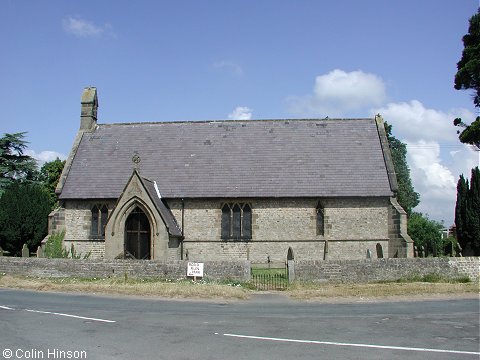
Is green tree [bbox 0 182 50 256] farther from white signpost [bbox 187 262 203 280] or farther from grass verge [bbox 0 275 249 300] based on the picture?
white signpost [bbox 187 262 203 280]

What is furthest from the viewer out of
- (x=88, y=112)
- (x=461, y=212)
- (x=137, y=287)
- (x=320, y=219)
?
(x=88, y=112)

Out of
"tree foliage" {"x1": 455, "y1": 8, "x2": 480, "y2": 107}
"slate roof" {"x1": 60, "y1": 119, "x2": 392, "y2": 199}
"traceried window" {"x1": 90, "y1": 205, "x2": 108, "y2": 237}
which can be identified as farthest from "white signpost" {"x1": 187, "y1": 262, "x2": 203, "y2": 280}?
"tree foliage" {"x1": 455, "y1": 8, "x2": 480, "y2": 107}

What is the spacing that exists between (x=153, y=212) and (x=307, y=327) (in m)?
16.2

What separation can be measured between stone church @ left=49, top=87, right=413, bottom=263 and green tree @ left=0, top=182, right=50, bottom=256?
9.41ft

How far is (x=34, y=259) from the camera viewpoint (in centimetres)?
2469

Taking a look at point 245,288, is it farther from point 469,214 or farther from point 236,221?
point 469,214

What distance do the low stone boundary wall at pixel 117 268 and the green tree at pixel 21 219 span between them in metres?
6.35

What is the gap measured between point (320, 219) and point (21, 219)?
18905 mm

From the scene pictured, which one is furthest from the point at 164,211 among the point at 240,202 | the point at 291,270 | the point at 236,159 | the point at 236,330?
the point at 236,330

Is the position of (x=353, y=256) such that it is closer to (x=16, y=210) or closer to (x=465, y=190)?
(x=465, y=190)

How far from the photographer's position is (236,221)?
2964 cm

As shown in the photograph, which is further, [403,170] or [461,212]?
[403,170]

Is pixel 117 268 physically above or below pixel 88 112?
below

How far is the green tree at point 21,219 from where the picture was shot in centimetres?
3127
